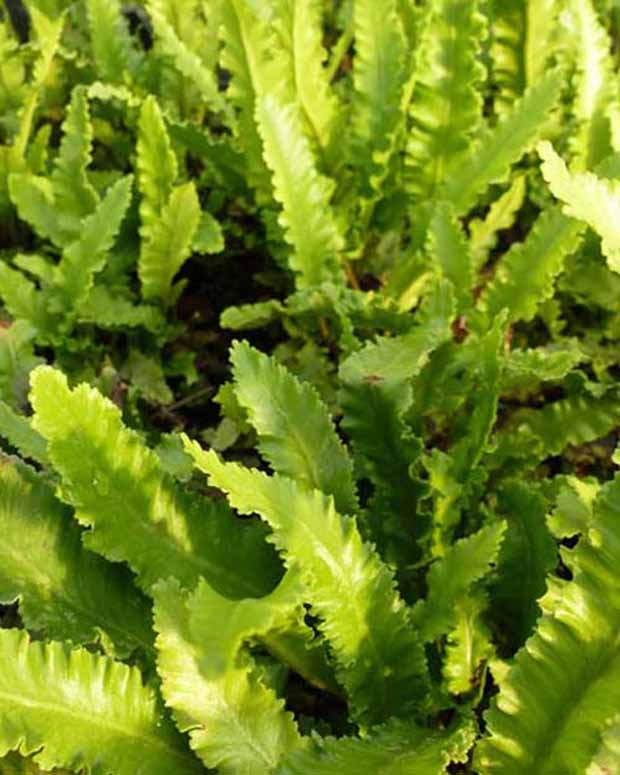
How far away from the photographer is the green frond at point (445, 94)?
173 centimetres

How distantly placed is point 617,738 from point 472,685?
1.18ft

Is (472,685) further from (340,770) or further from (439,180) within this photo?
(439,180)

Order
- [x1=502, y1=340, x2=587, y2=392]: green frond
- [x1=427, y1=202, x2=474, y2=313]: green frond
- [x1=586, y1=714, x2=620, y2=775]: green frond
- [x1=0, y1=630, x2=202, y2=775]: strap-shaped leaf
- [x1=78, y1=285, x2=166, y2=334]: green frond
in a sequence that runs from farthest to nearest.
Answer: [x1=78, y1=285, x2=166, y2=334]: green frond < [x1=427, y1=202, x2=474, y2=313]: green frond < [x1=502, y1=340, x2=587, y2=392]: green frond < [x1=0, y1=630, x2=202, y2=775]: strap-shaped leaf < [x1=586, y1=714, x2=620, y2=775]: green frond

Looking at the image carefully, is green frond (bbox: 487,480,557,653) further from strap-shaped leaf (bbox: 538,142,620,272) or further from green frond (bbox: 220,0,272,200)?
green frond (bbox: 220,0,272,200)

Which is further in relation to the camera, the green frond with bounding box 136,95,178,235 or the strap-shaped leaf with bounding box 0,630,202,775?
the green frond with bounding box 136,95,178,235

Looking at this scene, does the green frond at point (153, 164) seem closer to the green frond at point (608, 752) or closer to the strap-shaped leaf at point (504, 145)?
the strap-shaped leaf at point (504, 145)

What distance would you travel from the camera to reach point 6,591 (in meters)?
1.24

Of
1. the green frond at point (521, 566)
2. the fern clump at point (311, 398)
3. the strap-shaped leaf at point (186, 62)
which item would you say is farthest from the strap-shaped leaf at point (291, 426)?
the strap-shaped leaf at point (186, 62)

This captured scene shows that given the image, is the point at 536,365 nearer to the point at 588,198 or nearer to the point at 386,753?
the point at 588,198

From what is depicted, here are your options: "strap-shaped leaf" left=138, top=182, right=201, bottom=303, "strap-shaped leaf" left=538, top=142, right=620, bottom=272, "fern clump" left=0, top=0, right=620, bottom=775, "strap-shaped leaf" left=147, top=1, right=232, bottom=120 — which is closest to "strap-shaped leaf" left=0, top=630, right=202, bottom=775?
"fern clump" left=0, top=0, right=620, bottom=775

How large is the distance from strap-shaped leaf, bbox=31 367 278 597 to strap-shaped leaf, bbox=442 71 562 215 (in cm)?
75

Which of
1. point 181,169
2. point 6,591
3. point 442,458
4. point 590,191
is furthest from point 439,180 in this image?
point 6,591

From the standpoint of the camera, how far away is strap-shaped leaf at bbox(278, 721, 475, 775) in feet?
3.58

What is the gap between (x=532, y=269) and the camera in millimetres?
1620
